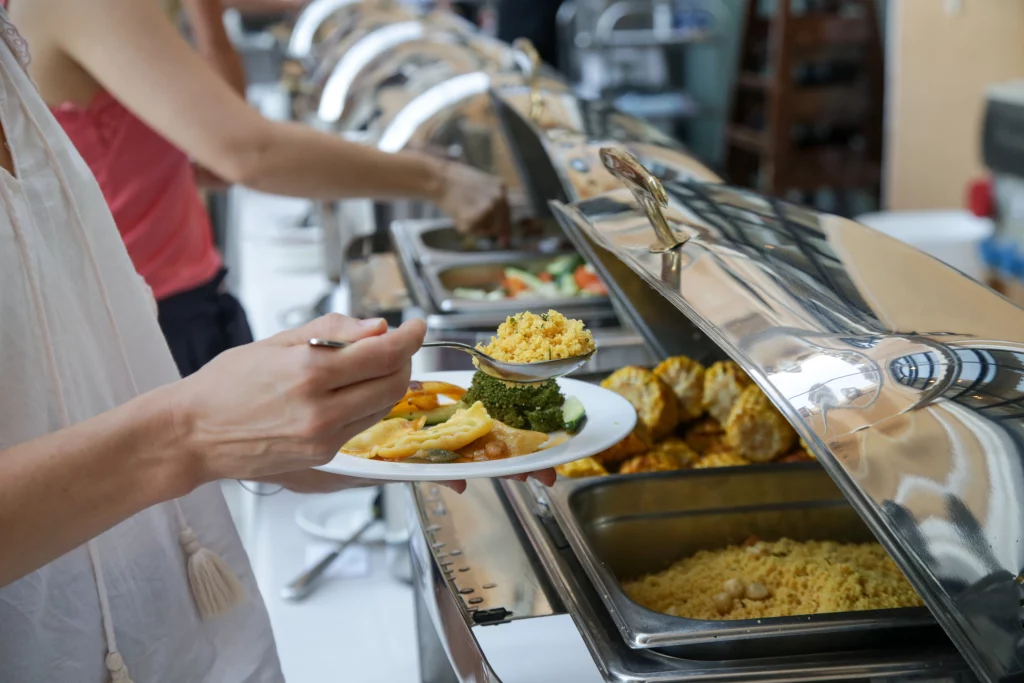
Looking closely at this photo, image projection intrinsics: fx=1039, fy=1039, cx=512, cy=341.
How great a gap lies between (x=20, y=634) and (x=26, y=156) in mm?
399

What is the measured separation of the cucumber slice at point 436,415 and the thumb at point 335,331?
1.07ft

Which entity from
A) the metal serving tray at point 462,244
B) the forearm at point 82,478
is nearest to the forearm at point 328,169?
the metal serving tray at point 462,244

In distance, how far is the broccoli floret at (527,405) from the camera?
944mm

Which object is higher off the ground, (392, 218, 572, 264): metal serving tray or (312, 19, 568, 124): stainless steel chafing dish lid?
(312, 19, 568, 124): stainless steel chafing dish lid

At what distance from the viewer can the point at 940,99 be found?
13.3 feet

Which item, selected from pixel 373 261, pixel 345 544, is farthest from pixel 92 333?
pixel 373 261

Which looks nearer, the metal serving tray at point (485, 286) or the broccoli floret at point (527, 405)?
the broccoli floret at point (527, 405)

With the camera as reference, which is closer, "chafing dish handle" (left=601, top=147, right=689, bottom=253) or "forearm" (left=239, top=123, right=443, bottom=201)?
"chafing dish handle" (left=601, top=147, right=689, bottom=253)

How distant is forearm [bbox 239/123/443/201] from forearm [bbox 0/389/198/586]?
0.84 meters

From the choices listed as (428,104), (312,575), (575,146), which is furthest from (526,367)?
(428,104)

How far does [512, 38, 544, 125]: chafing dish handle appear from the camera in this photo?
1654mm

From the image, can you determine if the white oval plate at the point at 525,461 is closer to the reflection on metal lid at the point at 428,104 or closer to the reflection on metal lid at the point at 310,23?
the reflection on metal lid at the point at 428,104

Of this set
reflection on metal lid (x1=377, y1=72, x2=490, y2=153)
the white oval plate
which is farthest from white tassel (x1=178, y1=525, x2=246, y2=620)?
reflection on metal lid (x1=377, y1=72, x2=490, y2=153)

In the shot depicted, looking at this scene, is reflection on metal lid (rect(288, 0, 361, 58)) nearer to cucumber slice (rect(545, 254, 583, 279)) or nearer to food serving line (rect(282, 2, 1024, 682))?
cucumber slice (rect(545, 254, 583, 279))
